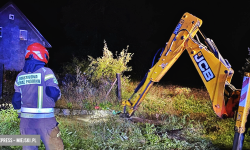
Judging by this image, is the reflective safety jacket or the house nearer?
the reflective safety jacket

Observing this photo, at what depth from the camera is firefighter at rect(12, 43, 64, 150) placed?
311cm

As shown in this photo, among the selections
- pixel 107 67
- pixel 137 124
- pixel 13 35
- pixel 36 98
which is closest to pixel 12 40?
pixel 13 35

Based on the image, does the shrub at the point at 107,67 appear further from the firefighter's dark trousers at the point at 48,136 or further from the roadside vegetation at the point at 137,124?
the firefighter's dark trousers at the point at 48,136

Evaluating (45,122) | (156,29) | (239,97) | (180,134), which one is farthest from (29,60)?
(156,29)

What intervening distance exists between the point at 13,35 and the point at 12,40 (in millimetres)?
426

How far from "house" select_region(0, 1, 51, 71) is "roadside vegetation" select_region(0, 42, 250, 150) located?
9598mm

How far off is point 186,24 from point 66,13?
68.3 ft

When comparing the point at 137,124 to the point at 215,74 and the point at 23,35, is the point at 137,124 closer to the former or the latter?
the point at 215,74

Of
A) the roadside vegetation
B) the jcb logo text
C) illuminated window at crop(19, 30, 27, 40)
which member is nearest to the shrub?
the roadside vegetation

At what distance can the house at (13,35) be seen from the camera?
18.2 m

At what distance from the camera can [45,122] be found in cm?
312

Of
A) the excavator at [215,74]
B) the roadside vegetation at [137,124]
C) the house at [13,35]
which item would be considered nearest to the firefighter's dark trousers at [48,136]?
the roadside vegetation at [137,124]

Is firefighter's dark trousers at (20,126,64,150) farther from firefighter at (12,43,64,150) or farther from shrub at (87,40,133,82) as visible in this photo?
shrub at (87,40,133,82)

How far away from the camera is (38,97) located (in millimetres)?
3117
